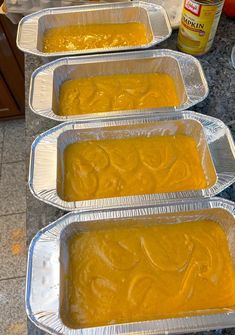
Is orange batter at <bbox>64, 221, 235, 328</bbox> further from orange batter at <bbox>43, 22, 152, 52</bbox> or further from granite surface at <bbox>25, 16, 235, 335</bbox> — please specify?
orange batter at <bbox>43, 22, 152, 52</bbox>

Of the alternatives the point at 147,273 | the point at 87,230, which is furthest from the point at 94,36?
the point at 147,273

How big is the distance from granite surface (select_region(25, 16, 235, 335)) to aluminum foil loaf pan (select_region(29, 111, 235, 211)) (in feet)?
0.15

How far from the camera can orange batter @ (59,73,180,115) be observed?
0.92m

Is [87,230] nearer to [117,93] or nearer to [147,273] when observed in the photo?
[147,273]


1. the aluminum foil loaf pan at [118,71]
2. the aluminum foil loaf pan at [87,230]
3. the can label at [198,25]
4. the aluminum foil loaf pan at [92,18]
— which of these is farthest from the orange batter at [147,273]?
the aluminum foil loaf pan at [92,18]

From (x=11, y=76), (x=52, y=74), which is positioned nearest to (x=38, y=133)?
(x=52, y=74)

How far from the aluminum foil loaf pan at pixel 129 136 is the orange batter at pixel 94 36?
381 mm

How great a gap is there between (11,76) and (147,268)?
119 centimetres

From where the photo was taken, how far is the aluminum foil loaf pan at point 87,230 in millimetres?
569

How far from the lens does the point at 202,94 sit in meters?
0.86

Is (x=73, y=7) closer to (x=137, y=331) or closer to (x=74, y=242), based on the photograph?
(x=74, y=242)

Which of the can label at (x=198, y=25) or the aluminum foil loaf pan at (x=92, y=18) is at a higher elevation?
the can label at (x=198, y=25)

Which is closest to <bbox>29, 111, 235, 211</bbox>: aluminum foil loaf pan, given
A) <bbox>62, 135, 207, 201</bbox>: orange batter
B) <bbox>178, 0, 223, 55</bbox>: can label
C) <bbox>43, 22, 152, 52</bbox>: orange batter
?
<bbox>62, 135, 207, 201</bbox>: orange batter

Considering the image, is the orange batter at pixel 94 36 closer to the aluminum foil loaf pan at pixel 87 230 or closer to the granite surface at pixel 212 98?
the granite surface at pixel 212 98
